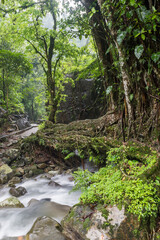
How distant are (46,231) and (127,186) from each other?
172cm

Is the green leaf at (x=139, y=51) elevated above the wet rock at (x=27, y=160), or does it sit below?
above

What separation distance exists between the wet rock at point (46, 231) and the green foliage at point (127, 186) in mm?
785

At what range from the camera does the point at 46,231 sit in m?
2.73

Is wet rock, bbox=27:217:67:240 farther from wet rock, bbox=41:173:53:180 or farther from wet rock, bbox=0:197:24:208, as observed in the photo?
wet rock, bbox=41:173:53:180

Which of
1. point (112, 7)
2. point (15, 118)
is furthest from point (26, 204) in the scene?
point (15, 118)

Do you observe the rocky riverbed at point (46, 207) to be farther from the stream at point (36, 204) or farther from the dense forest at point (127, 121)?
the dense forest at point (127, 121)

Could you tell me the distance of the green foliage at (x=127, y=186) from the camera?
201 centimetres

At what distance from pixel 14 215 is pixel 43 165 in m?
2.89

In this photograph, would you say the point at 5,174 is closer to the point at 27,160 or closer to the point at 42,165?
the point at 27,160

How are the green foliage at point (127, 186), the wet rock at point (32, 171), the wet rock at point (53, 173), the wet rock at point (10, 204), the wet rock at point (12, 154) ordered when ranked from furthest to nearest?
the wet rock at point (12, 154), the wet rock at point (53, 173), the wet rock at point (32, 171), the wet rock at point (10, 204), the green foliage at point (127, 186)

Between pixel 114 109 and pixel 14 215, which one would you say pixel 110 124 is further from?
pixel 14 215

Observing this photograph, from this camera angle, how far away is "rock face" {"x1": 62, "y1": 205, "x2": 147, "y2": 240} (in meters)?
2.03

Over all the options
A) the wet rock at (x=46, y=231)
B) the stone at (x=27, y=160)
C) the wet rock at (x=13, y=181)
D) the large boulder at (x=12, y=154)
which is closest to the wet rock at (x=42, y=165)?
the stone at (x=27, y=160)

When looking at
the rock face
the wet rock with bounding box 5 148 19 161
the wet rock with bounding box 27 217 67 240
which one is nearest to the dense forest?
the rock face
